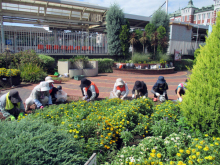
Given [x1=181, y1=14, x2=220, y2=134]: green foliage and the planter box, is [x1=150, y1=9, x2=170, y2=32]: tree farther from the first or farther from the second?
[x1=181, y1=14, x2=220, y2=134]: green foliage

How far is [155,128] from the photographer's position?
3.61 meters

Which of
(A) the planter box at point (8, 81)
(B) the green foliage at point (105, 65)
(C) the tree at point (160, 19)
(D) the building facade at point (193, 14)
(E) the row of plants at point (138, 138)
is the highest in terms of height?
(D) the building facade at point (193, 14)

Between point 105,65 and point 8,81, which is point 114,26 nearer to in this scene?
point 105,65

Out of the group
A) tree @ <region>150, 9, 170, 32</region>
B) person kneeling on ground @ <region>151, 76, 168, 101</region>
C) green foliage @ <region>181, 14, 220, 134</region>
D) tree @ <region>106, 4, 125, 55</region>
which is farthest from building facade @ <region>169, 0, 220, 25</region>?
green foliage @ <region>181, 14, 220, 134</region>

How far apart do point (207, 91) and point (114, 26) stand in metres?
14.4

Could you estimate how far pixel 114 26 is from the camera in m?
16.5

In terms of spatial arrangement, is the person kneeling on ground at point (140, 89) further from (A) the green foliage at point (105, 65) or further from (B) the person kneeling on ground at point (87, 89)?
(A) the green foliage at point (105, 65)

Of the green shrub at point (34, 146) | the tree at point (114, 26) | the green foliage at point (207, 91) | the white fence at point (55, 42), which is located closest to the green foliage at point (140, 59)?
the tree at point (114, 26)

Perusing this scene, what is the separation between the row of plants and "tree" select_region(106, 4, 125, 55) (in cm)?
1257

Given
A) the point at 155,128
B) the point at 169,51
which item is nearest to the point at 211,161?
the point at 155,128

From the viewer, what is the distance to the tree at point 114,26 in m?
16.4

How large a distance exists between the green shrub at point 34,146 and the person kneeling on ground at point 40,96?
2495mm

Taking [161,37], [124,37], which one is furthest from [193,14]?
[124,37]

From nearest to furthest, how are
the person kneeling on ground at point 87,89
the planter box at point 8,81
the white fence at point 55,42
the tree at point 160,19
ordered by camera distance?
1. the person kneeling on ground at point 87,89
2. the planter box at point 8,81
3. the white fence at point 55,42
4. the tree at point 160,19
